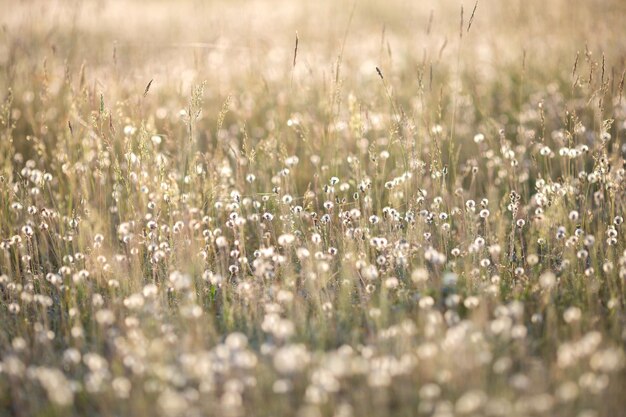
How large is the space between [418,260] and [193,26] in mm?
9192

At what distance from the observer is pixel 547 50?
7.03 m

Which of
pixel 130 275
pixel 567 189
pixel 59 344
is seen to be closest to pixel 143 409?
pixel 59 344

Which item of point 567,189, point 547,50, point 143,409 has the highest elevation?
point 547,50

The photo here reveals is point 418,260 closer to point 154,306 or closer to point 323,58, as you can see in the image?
point 154,306

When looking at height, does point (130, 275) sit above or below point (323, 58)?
below

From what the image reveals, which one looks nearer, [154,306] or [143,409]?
[143,409]

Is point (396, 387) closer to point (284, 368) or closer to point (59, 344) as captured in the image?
point (284, 368)

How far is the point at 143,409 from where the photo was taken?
2.50 meters

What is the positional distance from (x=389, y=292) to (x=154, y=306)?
3.97 feet

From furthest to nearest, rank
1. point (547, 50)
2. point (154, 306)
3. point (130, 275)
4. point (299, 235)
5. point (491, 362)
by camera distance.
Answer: point (547, 50), point (299, 235), point (130, 275), point (154, 306), point (491, 362)

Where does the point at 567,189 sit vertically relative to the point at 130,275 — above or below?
above

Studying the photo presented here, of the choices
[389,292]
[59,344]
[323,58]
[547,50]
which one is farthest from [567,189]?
[323,58]

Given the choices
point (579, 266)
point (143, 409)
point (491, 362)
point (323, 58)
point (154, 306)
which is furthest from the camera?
point (323, 58)

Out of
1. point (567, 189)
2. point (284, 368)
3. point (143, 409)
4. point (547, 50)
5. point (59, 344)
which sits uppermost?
point (547, 50)
